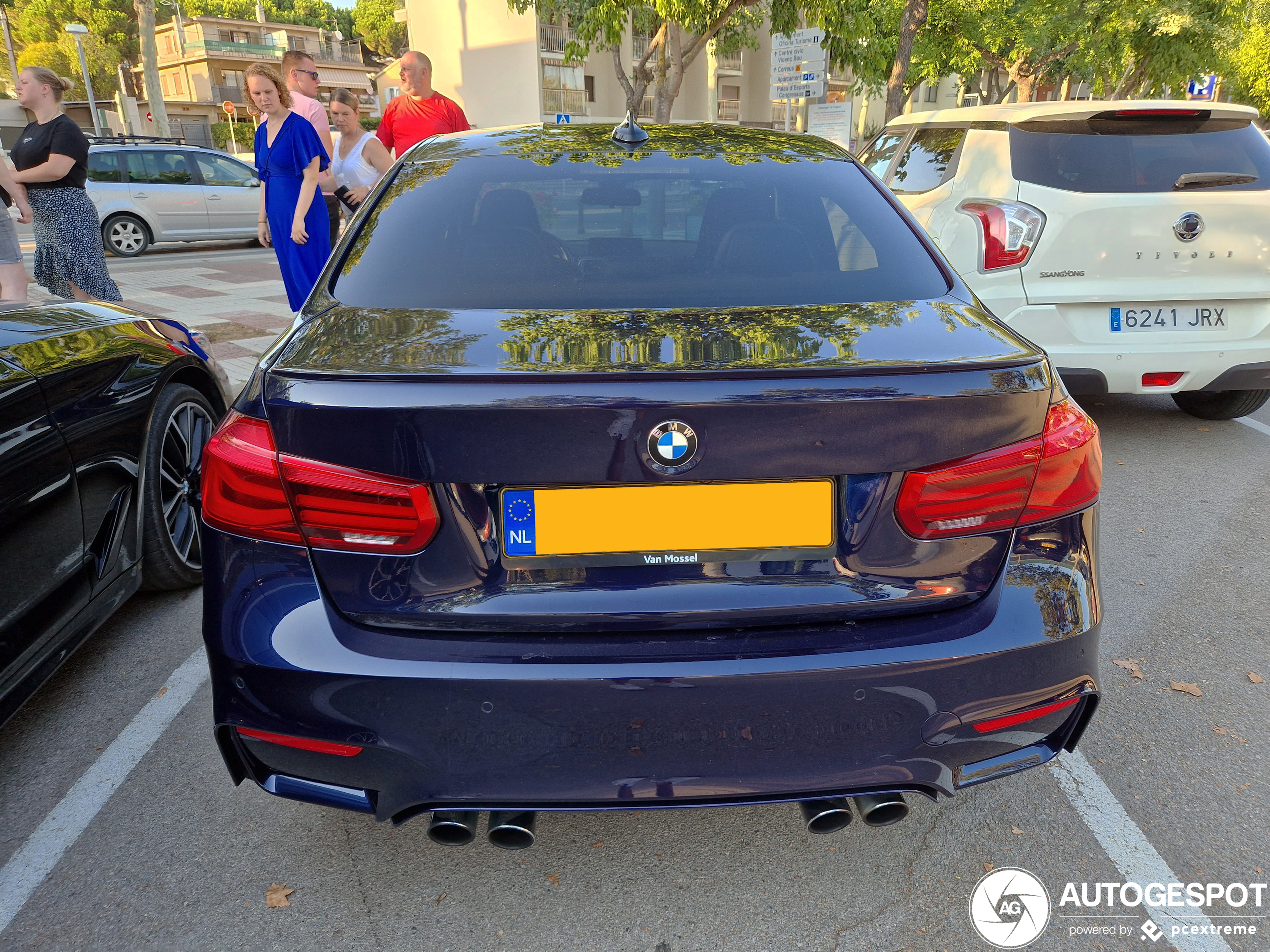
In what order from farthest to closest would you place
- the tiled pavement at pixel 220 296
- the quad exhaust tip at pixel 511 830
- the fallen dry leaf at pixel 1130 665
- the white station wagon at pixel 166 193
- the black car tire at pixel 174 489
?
the white station wagon at pixel 166 193
the tiled pavement at pixel 220 296
the black car tire at pixel 174 489
the fallen dry leaf at pixel 1130 665
the quad exhaust tip at pixel 511 830

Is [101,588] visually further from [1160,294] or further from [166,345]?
[1160,294]

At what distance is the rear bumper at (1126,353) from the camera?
4.77m

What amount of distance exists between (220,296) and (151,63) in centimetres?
2546

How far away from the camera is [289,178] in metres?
6.20

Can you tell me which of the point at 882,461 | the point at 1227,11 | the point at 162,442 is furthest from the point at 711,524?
the point at 1227,11

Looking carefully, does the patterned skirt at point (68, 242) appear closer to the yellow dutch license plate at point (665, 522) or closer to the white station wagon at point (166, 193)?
the yellow dutch license plate at point (665, 522)

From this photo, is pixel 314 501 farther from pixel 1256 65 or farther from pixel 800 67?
pixel 1256 65

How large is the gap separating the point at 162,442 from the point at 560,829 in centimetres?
202

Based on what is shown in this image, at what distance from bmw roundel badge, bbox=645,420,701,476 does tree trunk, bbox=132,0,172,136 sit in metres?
33.5

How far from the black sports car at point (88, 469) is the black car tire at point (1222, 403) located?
5328mm

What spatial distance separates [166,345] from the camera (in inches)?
138

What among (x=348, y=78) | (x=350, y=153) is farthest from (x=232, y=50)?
(x=350, y=153)

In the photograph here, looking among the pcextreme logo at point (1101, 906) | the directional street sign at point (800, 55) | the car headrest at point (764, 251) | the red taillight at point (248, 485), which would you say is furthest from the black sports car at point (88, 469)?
the directional street sign at point (800, 55)

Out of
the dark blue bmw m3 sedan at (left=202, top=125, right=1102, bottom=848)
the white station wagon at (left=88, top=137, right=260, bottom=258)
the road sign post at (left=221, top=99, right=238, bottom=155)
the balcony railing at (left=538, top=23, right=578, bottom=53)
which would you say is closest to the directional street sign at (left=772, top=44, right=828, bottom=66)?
the white station wagon at (left=88, top=137, right=260, bottom=258)
